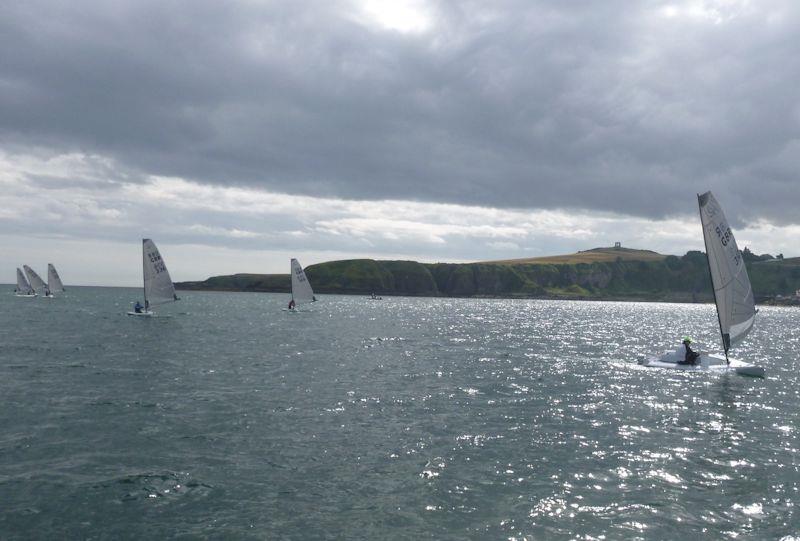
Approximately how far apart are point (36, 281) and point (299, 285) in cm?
9980

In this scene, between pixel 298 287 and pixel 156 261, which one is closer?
pixel 156 261

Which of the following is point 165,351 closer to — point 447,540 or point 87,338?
point 87,338

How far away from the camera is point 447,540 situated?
1591 centimetres

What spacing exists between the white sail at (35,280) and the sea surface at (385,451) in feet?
491

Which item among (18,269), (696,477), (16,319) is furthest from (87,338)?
(18,269)

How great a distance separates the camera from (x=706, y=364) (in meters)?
49.5

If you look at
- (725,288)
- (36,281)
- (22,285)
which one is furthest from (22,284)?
(725,288)

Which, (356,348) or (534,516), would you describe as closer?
(534,516)

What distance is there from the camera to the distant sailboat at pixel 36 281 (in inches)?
6983

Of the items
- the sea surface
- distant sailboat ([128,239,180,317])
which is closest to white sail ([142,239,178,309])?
distant sailboat ([128,239,180,317])

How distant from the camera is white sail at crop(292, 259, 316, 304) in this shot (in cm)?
12550

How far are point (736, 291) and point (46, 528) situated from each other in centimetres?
5049

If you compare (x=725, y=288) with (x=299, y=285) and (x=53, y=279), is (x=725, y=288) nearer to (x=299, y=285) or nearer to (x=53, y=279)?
(x=299, y=285)

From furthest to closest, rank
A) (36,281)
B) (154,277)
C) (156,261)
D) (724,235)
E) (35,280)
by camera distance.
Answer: (36,281)
(35,280)
(154,277)
(156,261)
(724,235)
